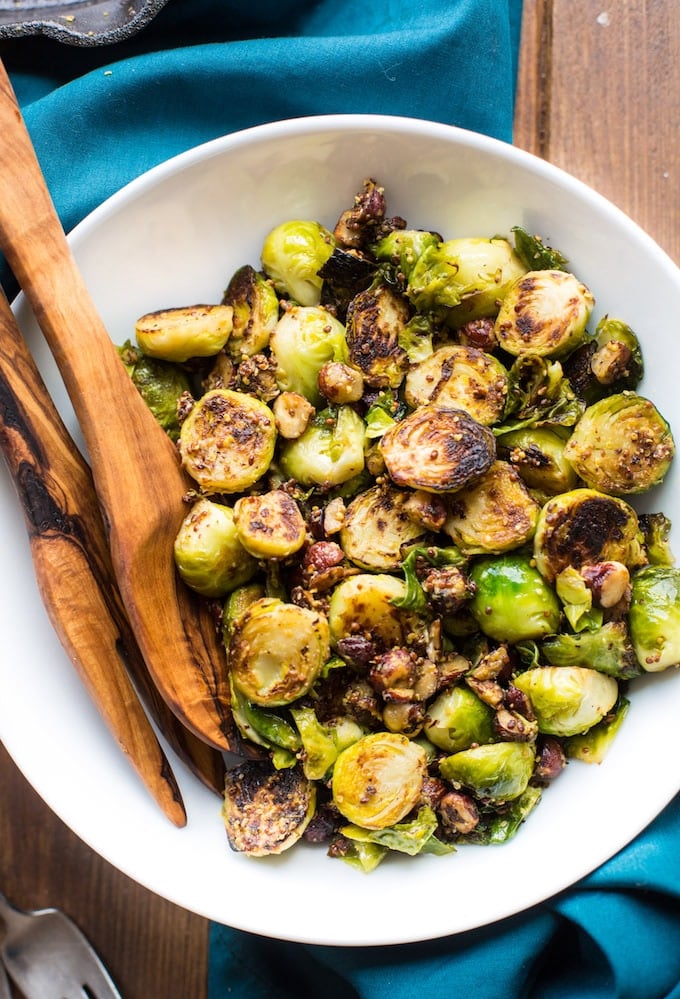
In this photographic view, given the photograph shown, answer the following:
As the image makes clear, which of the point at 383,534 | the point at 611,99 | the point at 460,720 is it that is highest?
the point at 611,99

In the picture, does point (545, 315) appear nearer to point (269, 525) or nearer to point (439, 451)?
point (439, 451)

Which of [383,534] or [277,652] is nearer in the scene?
[277,652]

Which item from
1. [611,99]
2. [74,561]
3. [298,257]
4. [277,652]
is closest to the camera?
[277,652]

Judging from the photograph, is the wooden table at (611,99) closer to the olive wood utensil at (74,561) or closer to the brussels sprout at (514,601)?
the brussels sprout at (514,601)

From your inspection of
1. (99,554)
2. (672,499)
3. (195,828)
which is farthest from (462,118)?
(195,828)

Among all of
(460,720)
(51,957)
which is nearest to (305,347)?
(460,720)

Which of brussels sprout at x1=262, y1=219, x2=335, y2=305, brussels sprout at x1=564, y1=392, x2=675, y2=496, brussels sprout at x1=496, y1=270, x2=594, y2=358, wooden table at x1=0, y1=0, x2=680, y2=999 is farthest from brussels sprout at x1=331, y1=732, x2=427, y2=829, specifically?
wooden table at x1=0, y1=0, x2=680, y2=999

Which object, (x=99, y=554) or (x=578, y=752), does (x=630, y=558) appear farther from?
(x=99, y=554)
